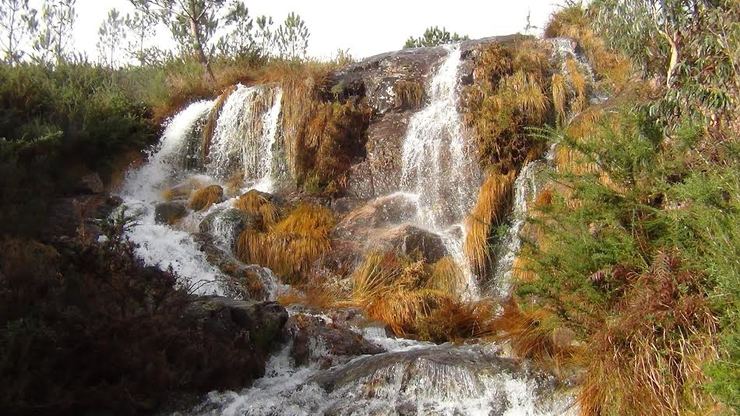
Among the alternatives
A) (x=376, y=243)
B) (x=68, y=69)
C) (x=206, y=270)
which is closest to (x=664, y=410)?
(x=376, y=243)

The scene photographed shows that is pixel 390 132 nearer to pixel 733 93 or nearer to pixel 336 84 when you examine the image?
pixel 336 84

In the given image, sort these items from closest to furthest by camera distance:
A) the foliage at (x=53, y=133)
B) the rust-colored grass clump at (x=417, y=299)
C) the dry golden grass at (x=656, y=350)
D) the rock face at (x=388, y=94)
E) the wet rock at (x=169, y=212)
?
the dry golden grass at (x=656, y=350), the rust-colored grass clump at (x=417, y=299), the foliage at (x=53, y=133), the wet rock at (x=169, y=212), the rock face at (x=388, y=94)

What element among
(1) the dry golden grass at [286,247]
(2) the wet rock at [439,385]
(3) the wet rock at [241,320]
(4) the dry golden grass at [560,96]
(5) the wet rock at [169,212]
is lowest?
(2) the wet rock at [439,385]

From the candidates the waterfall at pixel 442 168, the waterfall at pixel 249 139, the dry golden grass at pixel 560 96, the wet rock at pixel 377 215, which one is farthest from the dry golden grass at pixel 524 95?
the waterfall at pixel 249 139

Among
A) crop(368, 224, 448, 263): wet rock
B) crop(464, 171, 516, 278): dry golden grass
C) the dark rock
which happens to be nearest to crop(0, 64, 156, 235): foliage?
the dark rock

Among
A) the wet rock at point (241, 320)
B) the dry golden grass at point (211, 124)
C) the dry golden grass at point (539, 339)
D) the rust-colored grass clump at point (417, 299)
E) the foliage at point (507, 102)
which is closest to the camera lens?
the dry golden grass at point (539, 339)

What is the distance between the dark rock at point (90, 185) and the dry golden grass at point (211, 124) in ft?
7.56

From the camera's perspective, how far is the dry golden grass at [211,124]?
12836mm

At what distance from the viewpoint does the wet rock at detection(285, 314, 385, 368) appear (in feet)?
20.8

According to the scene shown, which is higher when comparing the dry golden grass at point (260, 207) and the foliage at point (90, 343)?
the dry golden grass at point (260, 207)

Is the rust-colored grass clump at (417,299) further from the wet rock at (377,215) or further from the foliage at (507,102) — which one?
the foliage at (507,102)

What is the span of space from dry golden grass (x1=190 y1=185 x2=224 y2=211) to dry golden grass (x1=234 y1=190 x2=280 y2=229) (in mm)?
611

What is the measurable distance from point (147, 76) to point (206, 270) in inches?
354

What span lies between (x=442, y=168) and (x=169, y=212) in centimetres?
432
